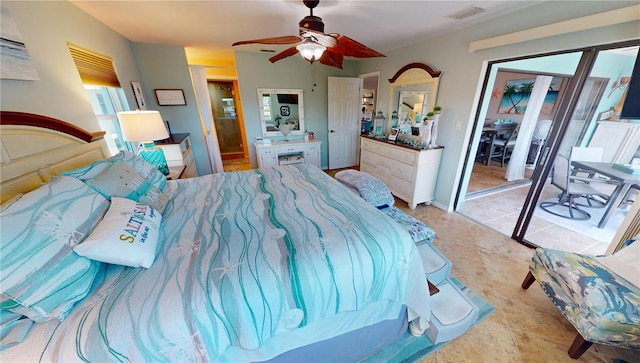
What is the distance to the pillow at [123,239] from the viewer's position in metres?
0.91

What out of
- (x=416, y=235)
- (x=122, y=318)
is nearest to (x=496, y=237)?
(x=416, y=235)

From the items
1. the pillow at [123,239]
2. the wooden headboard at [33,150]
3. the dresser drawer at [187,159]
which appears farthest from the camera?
the dresser drawer at [187,159]

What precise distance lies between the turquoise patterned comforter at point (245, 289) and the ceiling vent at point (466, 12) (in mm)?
2066

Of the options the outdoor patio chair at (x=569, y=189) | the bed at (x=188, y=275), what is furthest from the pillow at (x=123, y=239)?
the outdoor patio chair at (x=569, y=189)

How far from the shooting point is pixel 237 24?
7.48 ft

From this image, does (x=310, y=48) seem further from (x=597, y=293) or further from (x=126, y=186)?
(x=597, y=293)

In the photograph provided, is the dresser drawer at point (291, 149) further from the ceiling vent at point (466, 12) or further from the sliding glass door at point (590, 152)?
the sliding glass door at point (590, 152)

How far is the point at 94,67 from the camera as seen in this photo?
195cm

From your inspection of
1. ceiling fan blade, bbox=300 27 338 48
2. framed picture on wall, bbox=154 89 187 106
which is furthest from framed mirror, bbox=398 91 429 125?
framed picture on wall, bbox=154 89 187 106

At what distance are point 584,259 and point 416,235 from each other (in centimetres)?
102

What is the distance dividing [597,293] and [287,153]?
3702 millimetres

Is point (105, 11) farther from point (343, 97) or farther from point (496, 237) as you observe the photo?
point (496, 237)

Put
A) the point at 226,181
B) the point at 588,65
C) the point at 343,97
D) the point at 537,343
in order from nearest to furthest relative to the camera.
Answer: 1. the point at 537,343
2. the point at 588,65
3. the point at 226,181
4. the point at 343,97

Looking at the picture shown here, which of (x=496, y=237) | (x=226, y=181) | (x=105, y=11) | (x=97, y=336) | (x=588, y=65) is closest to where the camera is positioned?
(x=97, y=336)
